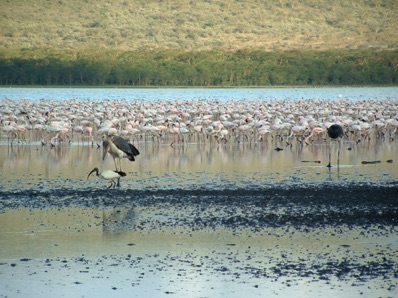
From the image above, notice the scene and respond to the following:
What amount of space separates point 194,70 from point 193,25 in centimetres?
3182

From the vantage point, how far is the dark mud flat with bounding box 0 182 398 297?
8.04 metres

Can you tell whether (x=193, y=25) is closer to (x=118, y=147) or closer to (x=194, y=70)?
(x=194, y=70)

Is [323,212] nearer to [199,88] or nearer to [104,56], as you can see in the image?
[199,88]

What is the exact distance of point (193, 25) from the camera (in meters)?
114

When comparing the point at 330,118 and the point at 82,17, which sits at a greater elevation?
the point at 82,17

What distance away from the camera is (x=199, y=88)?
82.0 m

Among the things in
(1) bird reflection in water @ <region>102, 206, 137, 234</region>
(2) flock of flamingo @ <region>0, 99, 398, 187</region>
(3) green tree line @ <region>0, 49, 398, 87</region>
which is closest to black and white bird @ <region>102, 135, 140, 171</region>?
(1) bird reflection in water @ <region>102, 206, 137, 234</region>

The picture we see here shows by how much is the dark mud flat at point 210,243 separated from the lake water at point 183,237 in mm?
Answer: 13

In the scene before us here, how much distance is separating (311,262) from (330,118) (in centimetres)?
1895

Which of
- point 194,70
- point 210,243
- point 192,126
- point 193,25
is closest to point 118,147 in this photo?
point 210,243

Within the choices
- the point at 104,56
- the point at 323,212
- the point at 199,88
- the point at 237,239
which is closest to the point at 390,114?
the point at 323,212

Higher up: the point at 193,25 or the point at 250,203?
the point at 193,25

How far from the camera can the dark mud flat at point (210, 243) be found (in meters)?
8.04

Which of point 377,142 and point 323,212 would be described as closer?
point 323,212
